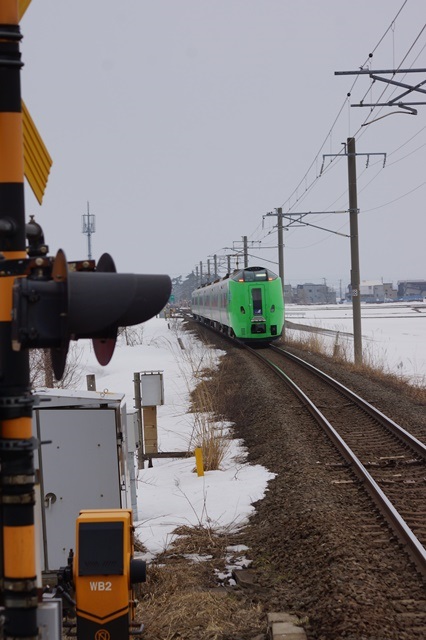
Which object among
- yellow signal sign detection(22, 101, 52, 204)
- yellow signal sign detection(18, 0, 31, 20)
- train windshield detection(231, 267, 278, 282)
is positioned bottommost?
yellow signal sign detection(22, 101, 52, 204)

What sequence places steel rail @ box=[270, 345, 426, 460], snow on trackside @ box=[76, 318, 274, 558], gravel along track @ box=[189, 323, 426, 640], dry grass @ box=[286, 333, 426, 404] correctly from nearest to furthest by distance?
gravel along track @ box=[189, 323, 426, 640]
snow on trackside @ box=[76, 318, 274, 558]
steel rail @ box=[270, 345, 426, 460]
dry grass @ box=[286, 333, 426, 404]

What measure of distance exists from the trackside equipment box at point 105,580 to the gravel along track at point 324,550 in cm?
165

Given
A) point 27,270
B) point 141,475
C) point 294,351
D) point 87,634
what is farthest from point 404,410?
point 294,351

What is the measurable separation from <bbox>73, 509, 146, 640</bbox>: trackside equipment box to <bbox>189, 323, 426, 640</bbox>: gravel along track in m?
1.65

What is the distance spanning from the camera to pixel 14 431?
124 inches

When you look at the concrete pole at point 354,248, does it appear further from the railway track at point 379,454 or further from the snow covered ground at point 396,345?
the railway track at point 379,454

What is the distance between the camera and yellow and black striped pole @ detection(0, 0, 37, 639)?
3141 mm

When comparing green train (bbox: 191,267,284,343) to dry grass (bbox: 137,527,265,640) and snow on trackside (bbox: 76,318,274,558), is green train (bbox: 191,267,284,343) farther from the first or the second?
dry grass (bbox: 137,527,265,640)

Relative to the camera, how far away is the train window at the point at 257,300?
101ft

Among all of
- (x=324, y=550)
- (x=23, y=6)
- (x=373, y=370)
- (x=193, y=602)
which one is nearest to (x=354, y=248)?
(x=373, y=370)

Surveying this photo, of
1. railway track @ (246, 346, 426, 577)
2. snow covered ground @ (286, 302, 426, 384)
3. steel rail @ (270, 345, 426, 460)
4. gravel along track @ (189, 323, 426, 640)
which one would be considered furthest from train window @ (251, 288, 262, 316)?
gravel along track @ (189, 323, 426, 640)

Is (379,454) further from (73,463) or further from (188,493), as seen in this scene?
(73,463)

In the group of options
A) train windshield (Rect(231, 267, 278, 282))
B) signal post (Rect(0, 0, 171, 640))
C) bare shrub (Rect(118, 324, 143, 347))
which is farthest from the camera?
bare shrub (Rect(118, 324, 143, 347))

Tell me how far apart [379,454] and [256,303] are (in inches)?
767
